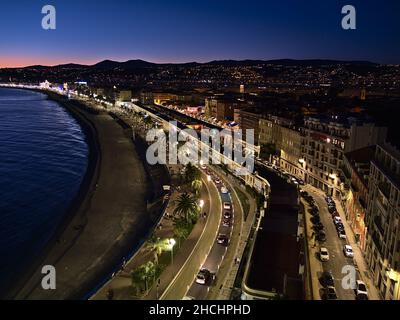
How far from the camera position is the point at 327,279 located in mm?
24297

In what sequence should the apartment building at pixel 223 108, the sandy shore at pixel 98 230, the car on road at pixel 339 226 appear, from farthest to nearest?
the apartment building at pixel 223 108
the car on road at pixel 339 226
the sandy shore at pixel 98 230

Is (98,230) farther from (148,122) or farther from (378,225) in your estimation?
(148,122)

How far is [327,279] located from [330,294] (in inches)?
65.2

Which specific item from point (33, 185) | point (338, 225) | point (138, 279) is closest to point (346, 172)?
point (338, 225)

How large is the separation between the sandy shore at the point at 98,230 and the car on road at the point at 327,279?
14486mm

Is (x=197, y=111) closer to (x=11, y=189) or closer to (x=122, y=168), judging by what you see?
(x=122, y=168)

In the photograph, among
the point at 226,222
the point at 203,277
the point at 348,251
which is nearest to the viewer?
the point at 203,277

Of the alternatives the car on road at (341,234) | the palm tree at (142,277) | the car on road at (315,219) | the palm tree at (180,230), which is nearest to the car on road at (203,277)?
the palm tree at (142,277)

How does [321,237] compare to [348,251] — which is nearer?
[348,251]

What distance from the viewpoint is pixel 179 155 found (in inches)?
2516

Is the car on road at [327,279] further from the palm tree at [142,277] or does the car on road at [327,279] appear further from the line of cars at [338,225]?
the palm tree at [142,277]

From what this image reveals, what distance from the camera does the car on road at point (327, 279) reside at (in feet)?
78.5

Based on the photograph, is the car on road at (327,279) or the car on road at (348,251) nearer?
the car on road at (327,279)
